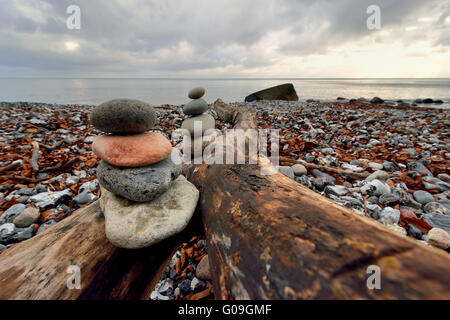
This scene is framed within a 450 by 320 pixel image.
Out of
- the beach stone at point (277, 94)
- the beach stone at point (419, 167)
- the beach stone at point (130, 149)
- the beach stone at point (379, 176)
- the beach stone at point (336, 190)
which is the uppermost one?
the beach stone at point (277, 94)

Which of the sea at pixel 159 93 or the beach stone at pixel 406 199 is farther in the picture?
the sea at pixel 159 93

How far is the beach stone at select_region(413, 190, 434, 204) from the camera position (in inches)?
94.9

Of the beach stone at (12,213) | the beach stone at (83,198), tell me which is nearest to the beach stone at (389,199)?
the beach stone at (83,198)

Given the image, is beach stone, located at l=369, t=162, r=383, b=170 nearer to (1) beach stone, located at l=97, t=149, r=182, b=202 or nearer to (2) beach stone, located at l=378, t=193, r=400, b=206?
(2) beach stone, located at l=378, t=193, r=400, b=206

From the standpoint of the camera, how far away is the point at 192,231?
1904mm

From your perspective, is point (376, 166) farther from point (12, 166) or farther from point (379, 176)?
point (12, 166)

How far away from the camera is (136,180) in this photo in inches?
64.3

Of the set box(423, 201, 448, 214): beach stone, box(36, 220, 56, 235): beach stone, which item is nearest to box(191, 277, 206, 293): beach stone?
box(36, 220, 56, 235): beach stone

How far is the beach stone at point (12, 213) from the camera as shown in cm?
223

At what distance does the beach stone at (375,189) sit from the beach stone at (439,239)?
2.96ft

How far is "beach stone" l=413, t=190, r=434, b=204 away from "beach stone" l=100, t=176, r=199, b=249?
9.15ft

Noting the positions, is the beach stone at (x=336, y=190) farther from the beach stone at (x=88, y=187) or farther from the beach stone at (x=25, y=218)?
the beach stone at (x=25, y=218)

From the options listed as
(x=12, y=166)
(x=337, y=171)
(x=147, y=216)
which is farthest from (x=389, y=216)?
(x=12, y=166)

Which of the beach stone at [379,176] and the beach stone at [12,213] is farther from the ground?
the beach stone at [379,176]
